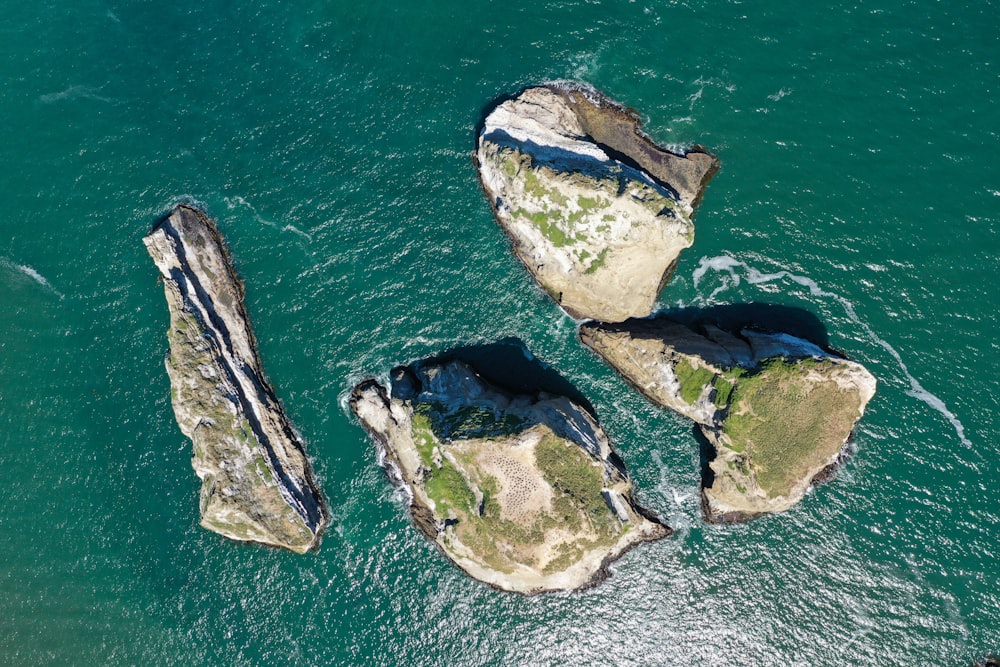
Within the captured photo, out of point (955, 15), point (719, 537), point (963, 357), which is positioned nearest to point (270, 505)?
point (719, 537)

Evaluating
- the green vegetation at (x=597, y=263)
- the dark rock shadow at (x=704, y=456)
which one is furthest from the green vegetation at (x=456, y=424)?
the dark rock shadow at (x=704, y=456)

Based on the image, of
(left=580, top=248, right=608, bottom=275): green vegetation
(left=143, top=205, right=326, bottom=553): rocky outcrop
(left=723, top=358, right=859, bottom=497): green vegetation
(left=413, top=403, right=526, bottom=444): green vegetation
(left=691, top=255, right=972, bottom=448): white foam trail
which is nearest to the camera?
(left=723, top=358, right=859, bottom=497): green vegetation

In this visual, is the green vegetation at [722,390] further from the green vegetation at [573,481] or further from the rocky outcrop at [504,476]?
the green vegetation at [573,481]

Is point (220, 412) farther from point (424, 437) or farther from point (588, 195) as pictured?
point (588, 195)

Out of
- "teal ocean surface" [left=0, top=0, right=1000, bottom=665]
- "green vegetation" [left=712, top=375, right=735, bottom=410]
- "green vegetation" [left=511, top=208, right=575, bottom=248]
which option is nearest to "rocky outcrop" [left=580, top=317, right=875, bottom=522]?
"green vegetation" [left=712, top=375, right=735, bottom=410]

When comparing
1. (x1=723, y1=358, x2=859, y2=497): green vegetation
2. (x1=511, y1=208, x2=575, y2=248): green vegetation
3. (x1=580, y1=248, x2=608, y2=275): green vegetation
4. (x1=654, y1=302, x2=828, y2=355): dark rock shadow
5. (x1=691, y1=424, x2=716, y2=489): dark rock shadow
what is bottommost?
(x1=691, y1=424, x2=716, y2=489): dark rock shadow

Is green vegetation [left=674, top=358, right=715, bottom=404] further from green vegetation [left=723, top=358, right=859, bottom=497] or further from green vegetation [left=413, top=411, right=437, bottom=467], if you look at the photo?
green vegetation [left=413, top=411, right=437, bottom=467]
